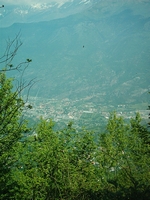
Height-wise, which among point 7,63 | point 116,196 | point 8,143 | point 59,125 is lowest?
point 59,125

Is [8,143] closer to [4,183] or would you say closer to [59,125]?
[4,183]

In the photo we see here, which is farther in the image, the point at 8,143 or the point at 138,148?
the point at 138,148

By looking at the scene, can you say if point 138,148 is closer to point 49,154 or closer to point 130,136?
point 130,136

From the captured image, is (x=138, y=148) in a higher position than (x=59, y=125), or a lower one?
higher

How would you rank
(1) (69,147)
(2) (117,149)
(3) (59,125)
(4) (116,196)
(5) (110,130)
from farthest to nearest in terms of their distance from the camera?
(3) (59,125) → (5) (110,130) → (2) (117,149) → (1) (69,147) → (4) (116,196)

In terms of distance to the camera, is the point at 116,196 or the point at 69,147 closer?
the point at 116,196

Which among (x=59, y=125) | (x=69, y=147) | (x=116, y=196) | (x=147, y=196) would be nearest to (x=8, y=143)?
(x=116, y=196)

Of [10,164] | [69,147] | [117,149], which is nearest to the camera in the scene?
[10,164]

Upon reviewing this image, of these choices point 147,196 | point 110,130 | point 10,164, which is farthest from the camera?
point 110,130

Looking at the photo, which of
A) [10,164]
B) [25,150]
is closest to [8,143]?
[10,164]
